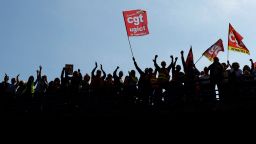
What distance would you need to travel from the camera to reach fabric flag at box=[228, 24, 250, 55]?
67.5 feet

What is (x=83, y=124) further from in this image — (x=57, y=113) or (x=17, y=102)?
(x=17, y=102)

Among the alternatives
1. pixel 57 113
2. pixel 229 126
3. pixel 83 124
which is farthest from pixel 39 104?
pixel 229 126

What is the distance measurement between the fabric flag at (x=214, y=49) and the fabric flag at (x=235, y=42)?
0.57 metres

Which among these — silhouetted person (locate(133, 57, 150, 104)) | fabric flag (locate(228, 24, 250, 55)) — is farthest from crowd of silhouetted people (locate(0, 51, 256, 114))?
fabric flag (locate(228, 24, 250, 55))

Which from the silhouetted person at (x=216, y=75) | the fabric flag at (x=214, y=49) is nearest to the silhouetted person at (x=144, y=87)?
the silhouetted person at (x=216, y=75)

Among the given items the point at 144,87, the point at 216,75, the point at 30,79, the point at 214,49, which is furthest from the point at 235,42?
the point at 30,79

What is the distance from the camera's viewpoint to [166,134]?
1753 cm

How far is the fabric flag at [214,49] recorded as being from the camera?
2088cm

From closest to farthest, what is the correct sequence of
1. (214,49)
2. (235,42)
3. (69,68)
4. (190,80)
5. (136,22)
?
(190,80)
(69,68)
(136,22)
(235,42)
(214,49)

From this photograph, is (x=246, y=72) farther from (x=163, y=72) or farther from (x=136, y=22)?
(x=136, y=22)

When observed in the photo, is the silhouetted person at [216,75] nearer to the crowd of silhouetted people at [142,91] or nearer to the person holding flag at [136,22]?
the crowd of silhouetted people at [142,91]

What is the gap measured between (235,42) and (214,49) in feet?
3.26

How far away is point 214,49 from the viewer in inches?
827

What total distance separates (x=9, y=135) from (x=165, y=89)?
24.0 ft
